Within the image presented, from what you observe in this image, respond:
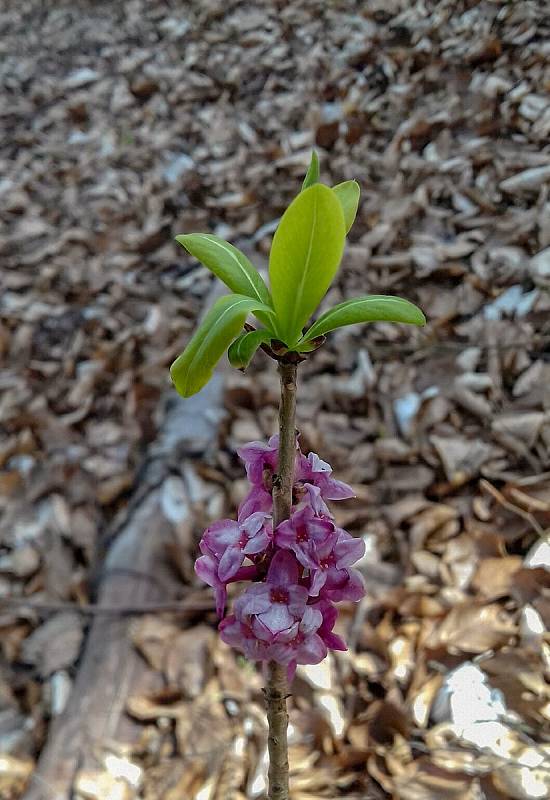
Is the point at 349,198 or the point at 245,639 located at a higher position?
the point at 349,198

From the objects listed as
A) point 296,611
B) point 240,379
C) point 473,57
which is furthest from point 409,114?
point 296,611

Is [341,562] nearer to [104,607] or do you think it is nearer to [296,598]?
[296,598]

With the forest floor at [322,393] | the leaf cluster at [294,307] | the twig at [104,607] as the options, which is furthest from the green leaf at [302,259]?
the twig at [104,607]

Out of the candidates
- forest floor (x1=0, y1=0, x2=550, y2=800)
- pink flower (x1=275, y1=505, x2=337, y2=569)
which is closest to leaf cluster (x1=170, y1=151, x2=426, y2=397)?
pink flower (x1=275, y1=505, x2=337, y2=569)

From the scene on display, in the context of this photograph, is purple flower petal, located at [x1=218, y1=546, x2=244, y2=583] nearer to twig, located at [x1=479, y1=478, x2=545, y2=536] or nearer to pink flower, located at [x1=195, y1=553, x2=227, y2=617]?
pink flower, located at [x1=195, y1=553, x2=227, y2=617]

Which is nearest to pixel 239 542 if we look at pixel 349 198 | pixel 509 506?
pixel 349 198

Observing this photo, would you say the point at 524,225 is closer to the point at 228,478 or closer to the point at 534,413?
the point at 534,413

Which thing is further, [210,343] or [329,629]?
[329,629]
